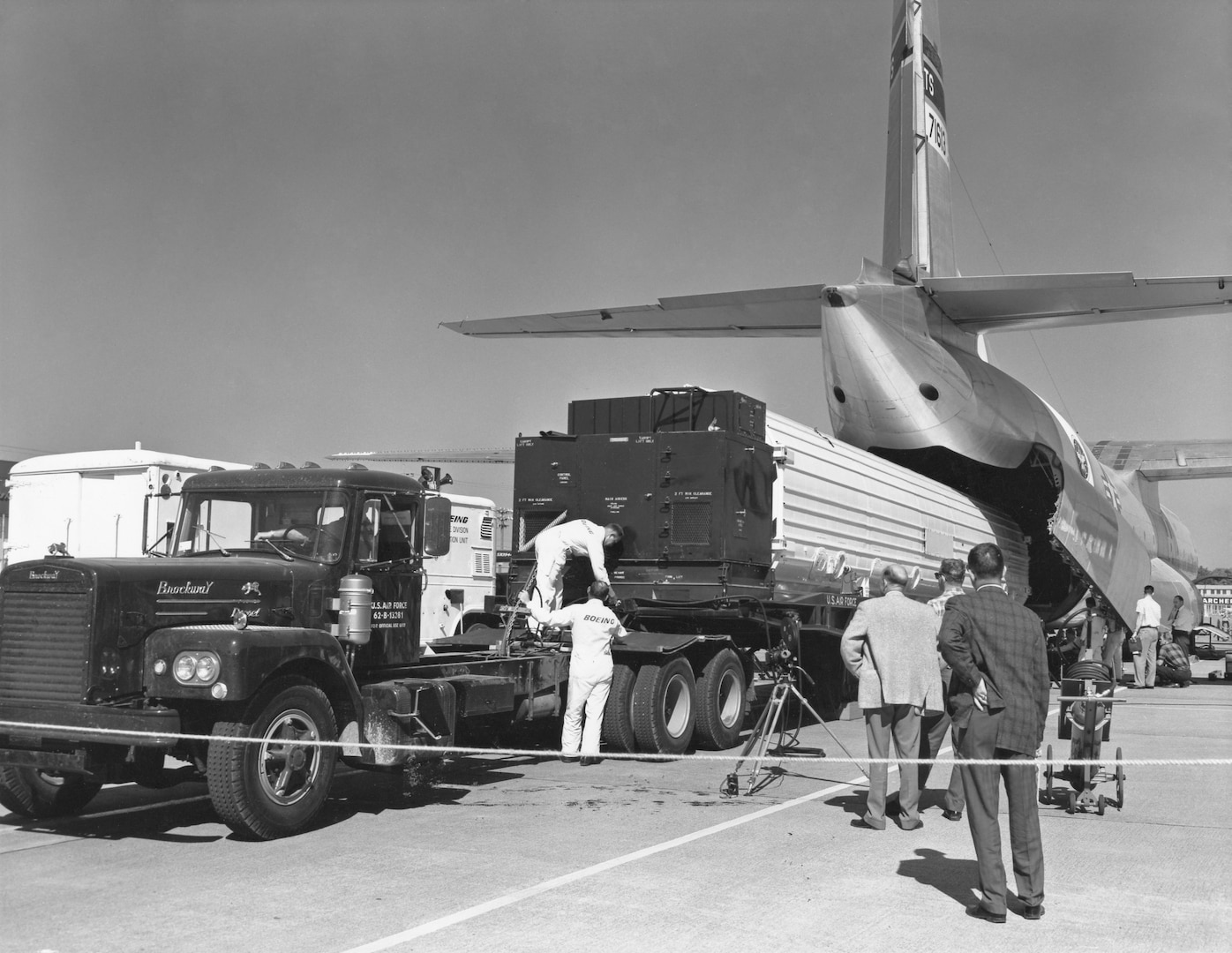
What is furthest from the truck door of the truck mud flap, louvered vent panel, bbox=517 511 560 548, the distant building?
the distant building

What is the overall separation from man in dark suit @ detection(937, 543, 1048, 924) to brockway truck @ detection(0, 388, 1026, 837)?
401 centimetres

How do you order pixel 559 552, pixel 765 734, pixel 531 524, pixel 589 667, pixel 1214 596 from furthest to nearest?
pixel 1214 596 → pixel 531 524 → pixel 559 552 → pixel 589 667 → pixel 765 734

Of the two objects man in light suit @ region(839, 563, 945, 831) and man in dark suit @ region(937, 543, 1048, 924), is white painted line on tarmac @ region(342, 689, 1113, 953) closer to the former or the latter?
man in light suit @ region(839, 563, 945, 831)

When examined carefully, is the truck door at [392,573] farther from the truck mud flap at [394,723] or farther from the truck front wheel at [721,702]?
the truck front wheel at [721,702]

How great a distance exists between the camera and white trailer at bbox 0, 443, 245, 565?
49.9 feet

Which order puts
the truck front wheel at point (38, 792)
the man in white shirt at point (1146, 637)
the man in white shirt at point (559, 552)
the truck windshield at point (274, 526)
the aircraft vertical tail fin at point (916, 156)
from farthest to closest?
the aircraft vertical tail fin at point (916, 156) < the man in white shirt at point (1146, 637) < the man in white shirt at point (559, 552) < the truck windshield at point (274, 526) < the truck front wheel at point (38, 792)

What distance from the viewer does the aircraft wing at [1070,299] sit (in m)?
18.5

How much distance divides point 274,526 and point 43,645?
1822mm

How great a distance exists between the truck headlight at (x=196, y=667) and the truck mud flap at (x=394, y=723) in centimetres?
121

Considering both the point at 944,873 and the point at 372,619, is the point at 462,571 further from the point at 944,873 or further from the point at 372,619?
the point at 944,873

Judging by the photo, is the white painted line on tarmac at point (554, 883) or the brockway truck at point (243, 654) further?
the brockway truck at point (243, 654)

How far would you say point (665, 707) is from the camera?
11.1 meters

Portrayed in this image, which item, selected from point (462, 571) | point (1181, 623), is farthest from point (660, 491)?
point (1181, 623)

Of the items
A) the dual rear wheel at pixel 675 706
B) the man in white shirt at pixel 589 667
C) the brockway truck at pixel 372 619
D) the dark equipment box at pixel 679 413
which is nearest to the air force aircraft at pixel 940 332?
the brockway truck at pixel 372 619
